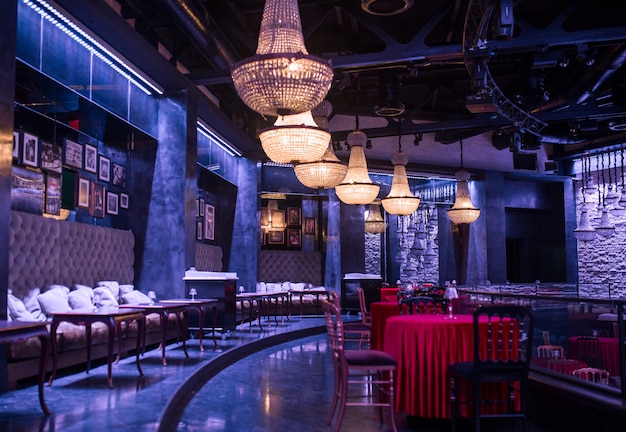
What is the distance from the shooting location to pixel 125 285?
882 centimetres

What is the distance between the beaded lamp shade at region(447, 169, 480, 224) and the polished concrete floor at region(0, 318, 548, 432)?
245 inches

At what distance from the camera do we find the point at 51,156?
7.52 meters

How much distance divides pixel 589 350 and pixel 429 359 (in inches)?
139

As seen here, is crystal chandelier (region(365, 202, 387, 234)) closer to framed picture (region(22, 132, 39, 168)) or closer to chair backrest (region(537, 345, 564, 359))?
chair backrest (region(537, 345, 564, 359))

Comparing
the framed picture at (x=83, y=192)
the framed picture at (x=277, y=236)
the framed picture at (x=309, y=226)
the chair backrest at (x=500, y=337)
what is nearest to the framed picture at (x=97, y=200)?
the framed picture at (x=83, y=192)

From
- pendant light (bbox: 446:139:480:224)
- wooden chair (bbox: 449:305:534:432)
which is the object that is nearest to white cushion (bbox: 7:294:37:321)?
wooden chair (bbox: 449:305:534:432)

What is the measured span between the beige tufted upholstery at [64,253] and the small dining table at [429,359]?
4.38 meters

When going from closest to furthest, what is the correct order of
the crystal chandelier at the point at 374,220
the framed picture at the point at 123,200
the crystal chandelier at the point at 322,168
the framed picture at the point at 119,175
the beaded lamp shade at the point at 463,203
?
1. the crystal chandelier at the point at 322,168
2. the framed picture at the point at 119,175
3. the framed picture at the point at 123,200
4. the beaded lamp shade at the point at 463,203
5. the crystal chandelier at the point at 374,220

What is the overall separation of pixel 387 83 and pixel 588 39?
3344mm

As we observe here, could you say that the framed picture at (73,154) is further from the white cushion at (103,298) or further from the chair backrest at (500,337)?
→ the chair backrest at (500,337)

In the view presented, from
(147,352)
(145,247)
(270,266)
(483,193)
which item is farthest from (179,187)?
(483,193)

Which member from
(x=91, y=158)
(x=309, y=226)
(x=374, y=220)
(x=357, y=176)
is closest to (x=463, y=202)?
(x=357, y=176)

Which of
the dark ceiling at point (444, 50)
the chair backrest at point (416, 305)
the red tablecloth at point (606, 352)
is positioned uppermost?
the dark ceiling at point (444, 50)

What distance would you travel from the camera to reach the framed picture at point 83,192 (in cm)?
817
